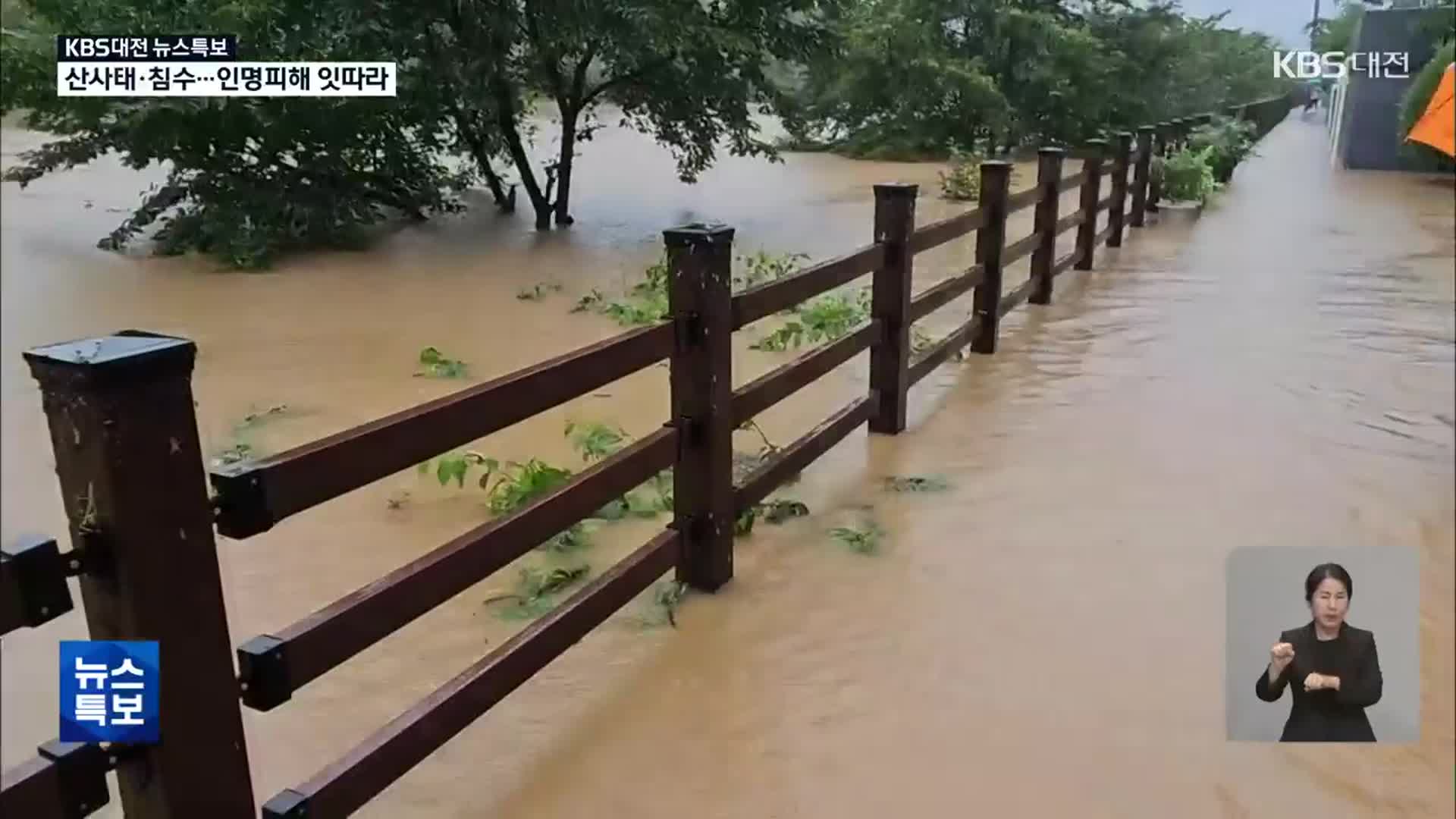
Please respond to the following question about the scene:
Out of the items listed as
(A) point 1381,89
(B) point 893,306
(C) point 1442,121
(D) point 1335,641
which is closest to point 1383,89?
(A) point 1381,89

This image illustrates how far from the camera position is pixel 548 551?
3.49m

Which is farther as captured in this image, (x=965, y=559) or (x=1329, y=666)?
(x=965, y=559)

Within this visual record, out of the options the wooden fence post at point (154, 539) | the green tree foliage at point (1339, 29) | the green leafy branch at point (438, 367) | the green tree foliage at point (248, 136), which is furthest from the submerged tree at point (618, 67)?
the wooden fence post at point (154, 539)

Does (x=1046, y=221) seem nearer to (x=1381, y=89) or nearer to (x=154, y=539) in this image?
(x=1381, y=89)

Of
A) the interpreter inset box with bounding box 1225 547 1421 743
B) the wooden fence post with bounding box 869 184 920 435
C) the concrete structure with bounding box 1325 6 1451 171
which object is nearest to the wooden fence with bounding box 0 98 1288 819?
the wooden fence post with bounding box 869 184 920 435

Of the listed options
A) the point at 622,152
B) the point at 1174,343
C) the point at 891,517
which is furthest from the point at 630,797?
the point at 622,152

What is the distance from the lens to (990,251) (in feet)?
18.6

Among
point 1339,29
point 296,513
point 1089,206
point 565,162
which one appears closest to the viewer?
point 1339,29

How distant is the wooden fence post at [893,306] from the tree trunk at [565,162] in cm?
752

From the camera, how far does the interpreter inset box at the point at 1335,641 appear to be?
141cm

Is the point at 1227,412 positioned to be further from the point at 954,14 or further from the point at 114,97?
the point at 114,97

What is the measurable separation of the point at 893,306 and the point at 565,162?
7706 mm

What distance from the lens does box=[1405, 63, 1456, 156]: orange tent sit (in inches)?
37.6

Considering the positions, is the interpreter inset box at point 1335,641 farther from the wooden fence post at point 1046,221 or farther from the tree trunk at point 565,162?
the tree trunk at point 565,162
